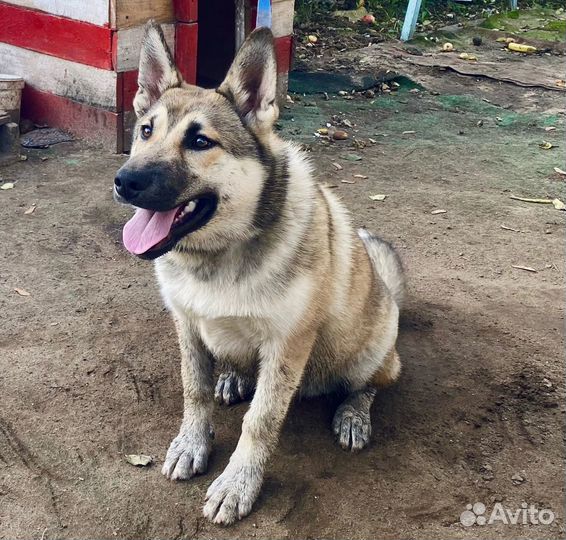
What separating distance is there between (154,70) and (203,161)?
0.69m

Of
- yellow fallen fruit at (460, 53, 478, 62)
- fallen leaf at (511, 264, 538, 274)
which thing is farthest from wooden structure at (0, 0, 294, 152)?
yellow fallen fruit at (460, 53, 478, 62)

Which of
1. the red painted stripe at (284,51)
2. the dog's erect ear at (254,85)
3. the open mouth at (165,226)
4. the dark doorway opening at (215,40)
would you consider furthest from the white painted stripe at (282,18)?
the open mouth at (165,226)

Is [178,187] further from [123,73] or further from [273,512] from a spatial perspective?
[123,73]

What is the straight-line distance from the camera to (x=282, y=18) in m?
8.33

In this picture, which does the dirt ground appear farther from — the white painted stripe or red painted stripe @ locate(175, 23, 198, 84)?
the white painted stripe

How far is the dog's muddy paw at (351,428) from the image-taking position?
3656mm

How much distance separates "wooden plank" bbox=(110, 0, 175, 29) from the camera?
6641 mm

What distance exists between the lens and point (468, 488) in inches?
134

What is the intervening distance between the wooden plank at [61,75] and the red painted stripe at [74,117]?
0.22ft

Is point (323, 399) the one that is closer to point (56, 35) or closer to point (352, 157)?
point (352, 157)

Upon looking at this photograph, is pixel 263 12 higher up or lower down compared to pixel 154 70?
lower down

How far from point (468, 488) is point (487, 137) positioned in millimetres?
5709

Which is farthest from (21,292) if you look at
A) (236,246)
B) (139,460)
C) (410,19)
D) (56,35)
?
(410,19)

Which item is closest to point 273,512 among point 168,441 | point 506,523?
point 168,441
